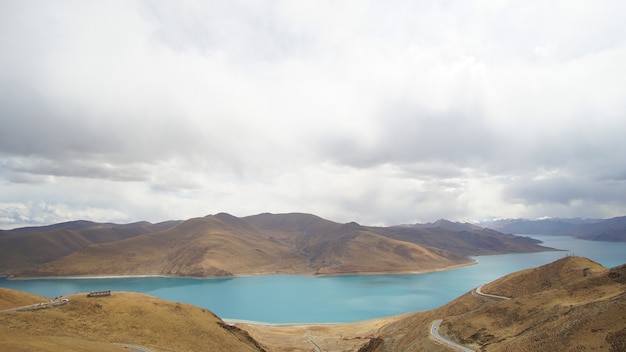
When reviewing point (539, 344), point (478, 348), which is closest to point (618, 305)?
point (539, 344)

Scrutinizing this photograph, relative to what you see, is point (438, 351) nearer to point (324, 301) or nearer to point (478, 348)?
point (478, 348)

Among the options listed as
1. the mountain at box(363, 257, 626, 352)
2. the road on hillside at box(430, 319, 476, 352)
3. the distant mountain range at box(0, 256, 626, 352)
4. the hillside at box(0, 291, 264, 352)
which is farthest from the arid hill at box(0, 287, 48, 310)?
the road on hillside at box(430, 319, 476, 352)

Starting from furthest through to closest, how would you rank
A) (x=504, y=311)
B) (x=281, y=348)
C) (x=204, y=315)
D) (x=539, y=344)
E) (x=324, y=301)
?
(x=324, y=301), (x=281, y=348), (x=204, y=315), (x=504, y=311), (x=539, y=344)

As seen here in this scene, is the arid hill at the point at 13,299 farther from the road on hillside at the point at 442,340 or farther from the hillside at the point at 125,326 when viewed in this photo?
the road on hillside at the point at 442,340

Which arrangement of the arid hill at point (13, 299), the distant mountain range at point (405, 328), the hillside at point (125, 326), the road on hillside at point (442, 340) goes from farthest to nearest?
the arid hill at point (13, 299) < the road on hillside at point (442, 340) < the hillside at point (125, 326) < the distant mountain range at point (405, 328)

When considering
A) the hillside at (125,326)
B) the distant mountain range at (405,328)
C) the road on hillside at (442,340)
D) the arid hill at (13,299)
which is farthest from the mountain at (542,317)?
the arid hill at (13,299)

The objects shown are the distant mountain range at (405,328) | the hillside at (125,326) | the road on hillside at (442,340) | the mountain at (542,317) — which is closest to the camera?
the distant mountain range at (405,328)

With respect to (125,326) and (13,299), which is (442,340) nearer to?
(125,326)
